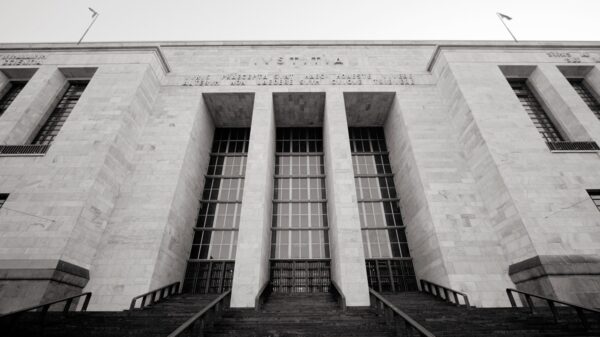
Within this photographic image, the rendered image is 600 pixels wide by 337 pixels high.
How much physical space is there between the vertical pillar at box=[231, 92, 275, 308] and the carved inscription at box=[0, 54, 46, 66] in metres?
12.8

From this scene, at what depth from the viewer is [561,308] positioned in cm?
828

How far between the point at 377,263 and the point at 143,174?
39.9 feet

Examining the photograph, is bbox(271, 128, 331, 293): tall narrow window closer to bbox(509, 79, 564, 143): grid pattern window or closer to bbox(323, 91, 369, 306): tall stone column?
bbox(323, 91, 369, 306): tall stone column

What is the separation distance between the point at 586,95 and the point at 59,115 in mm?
30017

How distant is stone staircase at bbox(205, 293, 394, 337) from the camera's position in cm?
623

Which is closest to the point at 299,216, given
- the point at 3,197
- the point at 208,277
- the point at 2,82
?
the point at 208,277

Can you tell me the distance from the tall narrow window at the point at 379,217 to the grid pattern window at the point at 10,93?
67.7 feet

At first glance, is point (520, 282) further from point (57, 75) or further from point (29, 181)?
point (57, 75)

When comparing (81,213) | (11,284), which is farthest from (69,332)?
(81,213)

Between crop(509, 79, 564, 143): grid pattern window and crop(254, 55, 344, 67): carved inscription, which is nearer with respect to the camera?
crop(509, 79, 564, 143): grid pattern window

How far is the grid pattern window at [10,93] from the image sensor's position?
1546 centimetres

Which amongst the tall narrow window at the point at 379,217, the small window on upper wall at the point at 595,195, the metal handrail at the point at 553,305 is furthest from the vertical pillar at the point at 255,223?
the small window on upper wall at the point at 595,195

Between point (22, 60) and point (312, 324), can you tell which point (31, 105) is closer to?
point (22, 60)

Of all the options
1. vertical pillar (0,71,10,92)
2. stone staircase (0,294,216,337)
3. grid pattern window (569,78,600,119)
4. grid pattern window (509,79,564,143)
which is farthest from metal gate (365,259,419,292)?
vertical pillar (0,71,10,92)
